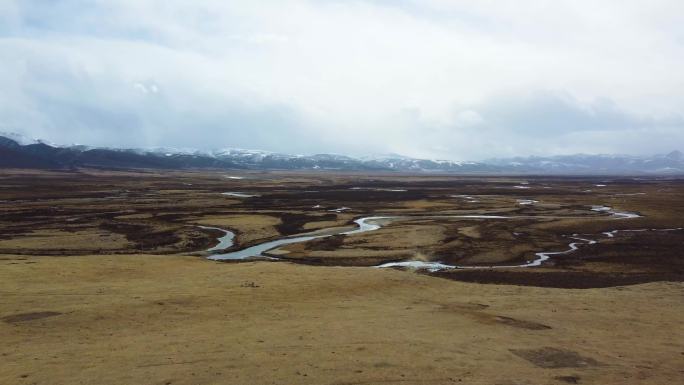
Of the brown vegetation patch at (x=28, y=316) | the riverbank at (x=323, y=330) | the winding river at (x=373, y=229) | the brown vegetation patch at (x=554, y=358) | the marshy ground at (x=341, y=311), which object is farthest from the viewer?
the winding river at (x=373, y=229)

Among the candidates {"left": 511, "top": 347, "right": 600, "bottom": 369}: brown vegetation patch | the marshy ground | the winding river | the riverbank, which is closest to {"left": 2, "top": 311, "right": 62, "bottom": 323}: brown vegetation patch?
the riverbank

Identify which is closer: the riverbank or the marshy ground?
the riverbank

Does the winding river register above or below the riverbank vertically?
below

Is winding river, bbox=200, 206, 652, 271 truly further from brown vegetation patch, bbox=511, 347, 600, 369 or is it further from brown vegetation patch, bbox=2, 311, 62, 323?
brown vegetation patch, bbox=2, 311, 62, 323

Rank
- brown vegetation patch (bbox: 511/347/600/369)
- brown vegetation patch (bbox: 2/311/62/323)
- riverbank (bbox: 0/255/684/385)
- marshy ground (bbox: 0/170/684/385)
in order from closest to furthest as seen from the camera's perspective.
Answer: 1. riverbank (bbox: 0/255/684/385)
2. marshy ground (bbox: 0/170/684/385)
3. brown vegetation patch (bbox: 511/347/600/369)
4. brown vegetation patch (bbox: 2/311/62/323)

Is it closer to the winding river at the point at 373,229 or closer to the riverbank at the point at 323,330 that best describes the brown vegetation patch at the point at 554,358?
the riverbank at the point at 323,330

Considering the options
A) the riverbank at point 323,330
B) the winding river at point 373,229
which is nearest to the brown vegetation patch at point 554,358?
the riverbank at point 323,330

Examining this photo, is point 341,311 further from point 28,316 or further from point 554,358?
point 28,316

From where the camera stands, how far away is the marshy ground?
16922mm

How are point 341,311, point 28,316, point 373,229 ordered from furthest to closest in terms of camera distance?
point 373,229
point 341,311
point 28,316

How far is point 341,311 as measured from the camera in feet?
81.1

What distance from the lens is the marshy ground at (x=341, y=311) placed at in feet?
55.5

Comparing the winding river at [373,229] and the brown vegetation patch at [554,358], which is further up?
the brown vegetation patch at [554,358]

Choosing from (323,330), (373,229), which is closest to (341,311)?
(323,330)
